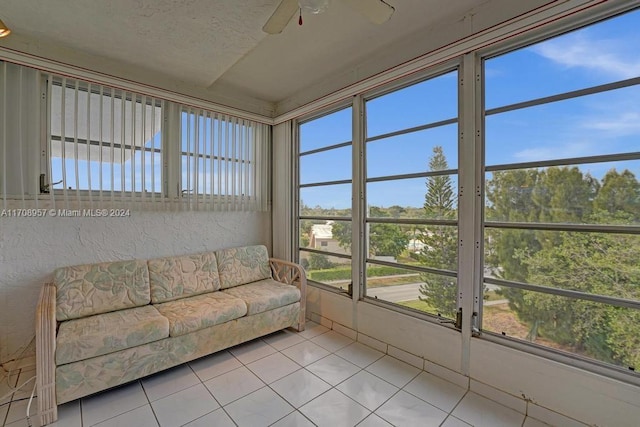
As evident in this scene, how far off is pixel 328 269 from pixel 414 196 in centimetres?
134

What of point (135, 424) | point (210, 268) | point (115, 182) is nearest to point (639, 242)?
point (135, 424)

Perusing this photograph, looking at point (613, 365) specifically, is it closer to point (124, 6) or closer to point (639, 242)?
point (639, 242)

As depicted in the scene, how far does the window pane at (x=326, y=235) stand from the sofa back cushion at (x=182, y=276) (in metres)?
1.12

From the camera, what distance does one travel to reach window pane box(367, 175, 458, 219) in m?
2.25

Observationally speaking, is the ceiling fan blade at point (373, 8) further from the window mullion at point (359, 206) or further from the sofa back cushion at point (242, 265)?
the sofa back cushion at point (242, 265)

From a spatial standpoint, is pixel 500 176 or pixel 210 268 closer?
pixel 500 176

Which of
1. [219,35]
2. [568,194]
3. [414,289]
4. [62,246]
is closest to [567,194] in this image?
[568,194]

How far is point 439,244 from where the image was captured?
2.31m

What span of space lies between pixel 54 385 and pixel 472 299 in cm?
278

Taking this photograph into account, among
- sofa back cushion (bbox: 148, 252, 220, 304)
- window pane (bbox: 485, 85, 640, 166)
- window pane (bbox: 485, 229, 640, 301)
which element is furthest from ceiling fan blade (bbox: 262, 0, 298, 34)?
sofa back cushion (bbox: 148, 252, 220, 304)

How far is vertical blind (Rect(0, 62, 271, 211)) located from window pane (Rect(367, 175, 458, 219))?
5.47 feet

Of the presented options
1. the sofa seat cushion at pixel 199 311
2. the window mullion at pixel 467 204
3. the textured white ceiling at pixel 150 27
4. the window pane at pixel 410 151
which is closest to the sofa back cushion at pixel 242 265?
the sofa seat cushion at pixel 199 311

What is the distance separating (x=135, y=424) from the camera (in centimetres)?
168

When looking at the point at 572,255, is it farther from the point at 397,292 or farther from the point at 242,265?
the point at 242,265
